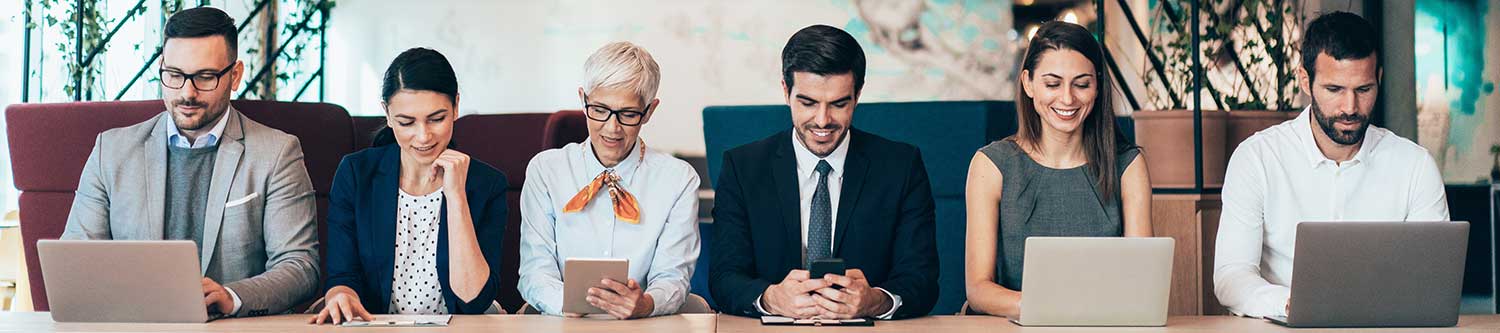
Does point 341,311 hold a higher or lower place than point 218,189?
lower

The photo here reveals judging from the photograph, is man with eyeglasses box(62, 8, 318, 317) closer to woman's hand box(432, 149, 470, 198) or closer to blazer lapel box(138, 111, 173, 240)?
blazer lapel box(138, 111, 173, 240)

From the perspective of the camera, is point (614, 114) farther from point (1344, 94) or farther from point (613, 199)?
point (1344, 94)

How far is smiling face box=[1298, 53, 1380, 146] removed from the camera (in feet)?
9.10

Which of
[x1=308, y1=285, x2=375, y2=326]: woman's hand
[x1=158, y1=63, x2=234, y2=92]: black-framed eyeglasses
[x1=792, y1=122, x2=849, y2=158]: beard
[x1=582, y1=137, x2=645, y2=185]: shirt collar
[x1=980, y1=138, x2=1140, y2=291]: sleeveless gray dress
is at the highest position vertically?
[x1=158, y1=63, x2=234, y2=92]: black-framed eyeglasses

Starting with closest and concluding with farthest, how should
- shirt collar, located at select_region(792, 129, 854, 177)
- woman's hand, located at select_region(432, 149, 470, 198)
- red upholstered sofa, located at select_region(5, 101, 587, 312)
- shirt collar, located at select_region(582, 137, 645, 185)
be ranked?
woman's hand, located at select_region(432, 149, 470, 198) < shirt collar, located at select_region(792, 129, 854, 177) < shirt collar, located at select_region(582, 137, 645, 185) < red upholstered sofa, located at select_region(5, 101, 587, 312)

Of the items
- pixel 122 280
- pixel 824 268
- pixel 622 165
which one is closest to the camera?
pixel 122 280

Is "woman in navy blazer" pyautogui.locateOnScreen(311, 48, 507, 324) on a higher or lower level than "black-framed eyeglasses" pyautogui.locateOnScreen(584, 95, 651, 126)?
lower

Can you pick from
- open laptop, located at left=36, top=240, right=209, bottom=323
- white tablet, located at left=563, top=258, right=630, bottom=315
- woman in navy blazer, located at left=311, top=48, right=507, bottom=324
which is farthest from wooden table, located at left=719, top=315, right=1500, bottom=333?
open laptop, located at left=36, top=240, right=209, bottom=323

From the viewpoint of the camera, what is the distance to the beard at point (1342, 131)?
9.20 feet

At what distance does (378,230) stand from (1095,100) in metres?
1.72

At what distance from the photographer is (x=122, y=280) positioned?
2.34 metres

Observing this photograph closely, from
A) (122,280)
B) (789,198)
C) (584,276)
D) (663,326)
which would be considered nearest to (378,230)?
(122,280)

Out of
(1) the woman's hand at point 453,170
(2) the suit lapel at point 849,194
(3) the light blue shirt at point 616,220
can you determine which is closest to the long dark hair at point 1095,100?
(2) the suit lapel at point 849,194

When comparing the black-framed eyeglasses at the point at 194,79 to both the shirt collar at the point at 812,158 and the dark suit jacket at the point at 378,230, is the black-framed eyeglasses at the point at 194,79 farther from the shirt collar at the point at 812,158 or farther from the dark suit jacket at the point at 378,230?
the shirt collar at the point at 812,158
